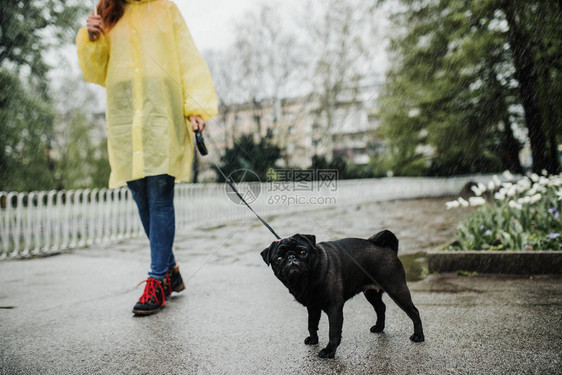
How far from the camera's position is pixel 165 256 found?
3020 mm

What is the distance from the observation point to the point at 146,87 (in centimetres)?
301

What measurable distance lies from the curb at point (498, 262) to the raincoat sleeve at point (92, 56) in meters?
3.21

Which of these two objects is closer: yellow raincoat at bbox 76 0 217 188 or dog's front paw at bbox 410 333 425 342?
dog's front paw at bbox 410 333 425 342

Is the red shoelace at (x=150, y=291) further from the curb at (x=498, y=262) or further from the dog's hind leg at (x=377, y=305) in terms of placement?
the curb at (x=498, y=262)

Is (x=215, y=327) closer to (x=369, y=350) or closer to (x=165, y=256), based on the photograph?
(x=165, y=256)

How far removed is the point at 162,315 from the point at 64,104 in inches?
1096

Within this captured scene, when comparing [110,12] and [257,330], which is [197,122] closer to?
[110,12]

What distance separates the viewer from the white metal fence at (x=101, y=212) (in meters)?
6.68

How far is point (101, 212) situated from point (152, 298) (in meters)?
5.87

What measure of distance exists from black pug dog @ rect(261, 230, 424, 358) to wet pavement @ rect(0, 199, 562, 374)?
7.2 inches

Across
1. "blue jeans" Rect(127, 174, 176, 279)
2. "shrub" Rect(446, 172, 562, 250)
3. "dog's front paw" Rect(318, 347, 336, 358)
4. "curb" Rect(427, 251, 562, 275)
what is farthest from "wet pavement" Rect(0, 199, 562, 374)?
"shrub" Rect(446, 172, 562, 250)

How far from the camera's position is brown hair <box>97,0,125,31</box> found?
3078 mm

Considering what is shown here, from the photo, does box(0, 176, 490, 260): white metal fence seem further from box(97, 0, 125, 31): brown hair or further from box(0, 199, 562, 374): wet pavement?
box(97, 0, 125, 31): brown hair

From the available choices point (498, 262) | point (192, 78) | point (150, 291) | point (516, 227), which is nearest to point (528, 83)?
point (516, 227)
